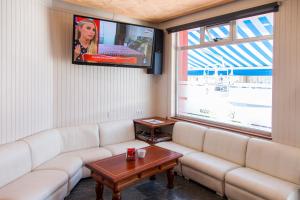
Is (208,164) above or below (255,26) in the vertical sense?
below

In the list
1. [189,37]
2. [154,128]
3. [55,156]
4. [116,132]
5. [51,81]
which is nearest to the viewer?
[55,156]

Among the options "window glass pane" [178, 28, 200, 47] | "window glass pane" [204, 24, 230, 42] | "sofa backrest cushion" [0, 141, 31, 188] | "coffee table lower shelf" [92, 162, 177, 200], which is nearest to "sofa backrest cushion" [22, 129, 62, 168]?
"sofa backrest cushion" [0, 141, 31, 188]

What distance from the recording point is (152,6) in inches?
145

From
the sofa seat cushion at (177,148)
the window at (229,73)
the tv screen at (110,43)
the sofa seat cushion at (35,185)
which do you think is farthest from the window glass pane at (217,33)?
the sofa seat cushion at (35,185)

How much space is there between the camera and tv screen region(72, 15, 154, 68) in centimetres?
344

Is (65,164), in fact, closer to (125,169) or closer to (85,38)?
(125,169)

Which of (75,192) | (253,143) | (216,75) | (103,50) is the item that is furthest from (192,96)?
(75,192)

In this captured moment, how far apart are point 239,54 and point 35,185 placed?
3.40 meters

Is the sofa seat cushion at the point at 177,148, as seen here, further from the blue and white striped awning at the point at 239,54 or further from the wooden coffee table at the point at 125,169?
the blue and white striped awning at the point at 239,54

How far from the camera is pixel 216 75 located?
395cm

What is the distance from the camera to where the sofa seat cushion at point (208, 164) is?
2928 millimetres

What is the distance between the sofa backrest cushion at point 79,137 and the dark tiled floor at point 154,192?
574 mm

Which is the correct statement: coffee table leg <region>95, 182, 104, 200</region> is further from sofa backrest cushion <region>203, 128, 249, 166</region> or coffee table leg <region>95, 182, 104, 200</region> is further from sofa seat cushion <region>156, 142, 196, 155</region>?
sofa backrest cushion <region>203, 128, 249, 166</region>

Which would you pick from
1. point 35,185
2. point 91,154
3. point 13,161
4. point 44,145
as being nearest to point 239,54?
point 91,154
